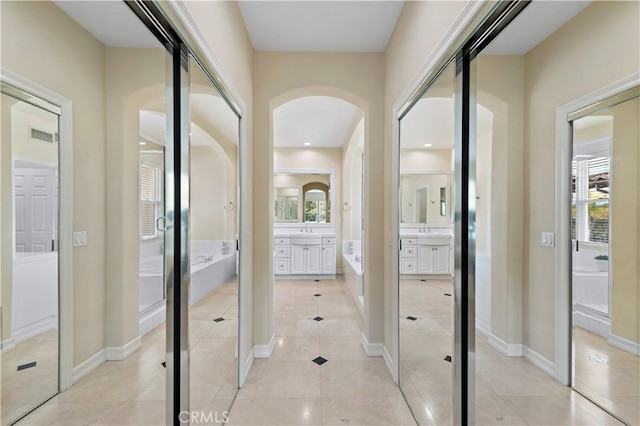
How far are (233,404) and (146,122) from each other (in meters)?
1.85

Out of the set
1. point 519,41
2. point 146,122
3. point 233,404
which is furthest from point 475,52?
A: point 233,404

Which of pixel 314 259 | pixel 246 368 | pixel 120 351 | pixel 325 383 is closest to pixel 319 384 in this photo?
pixel 325 383

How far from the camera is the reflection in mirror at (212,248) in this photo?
55.2 inches

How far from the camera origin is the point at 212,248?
5.44ft

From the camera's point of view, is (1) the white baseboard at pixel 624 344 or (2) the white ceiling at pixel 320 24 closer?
(1) the white baseboard at pixel 624 344

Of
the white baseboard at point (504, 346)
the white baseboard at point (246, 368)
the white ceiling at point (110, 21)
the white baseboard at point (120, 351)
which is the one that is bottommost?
the white baseboard at point (246, 368)

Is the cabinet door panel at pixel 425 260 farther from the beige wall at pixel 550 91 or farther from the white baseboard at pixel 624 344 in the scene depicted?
the white baseboard at pixel 624 344

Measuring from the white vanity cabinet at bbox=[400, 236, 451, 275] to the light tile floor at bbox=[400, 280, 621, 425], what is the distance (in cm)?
8

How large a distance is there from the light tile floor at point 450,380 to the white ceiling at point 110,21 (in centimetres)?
160

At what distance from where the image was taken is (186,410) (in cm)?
128

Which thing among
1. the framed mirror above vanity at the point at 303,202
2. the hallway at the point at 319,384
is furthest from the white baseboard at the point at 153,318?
the framed mirror above vanity at the point at 303,202

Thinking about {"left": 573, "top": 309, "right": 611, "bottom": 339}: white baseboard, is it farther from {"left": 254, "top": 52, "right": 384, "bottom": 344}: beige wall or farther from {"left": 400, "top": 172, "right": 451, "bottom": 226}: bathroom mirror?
{"left": 254, "top": 52, "right": 384, "bottom": 344}: beige wall

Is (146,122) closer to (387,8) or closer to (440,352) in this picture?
(440,352)

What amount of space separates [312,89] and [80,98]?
2.18 meters
